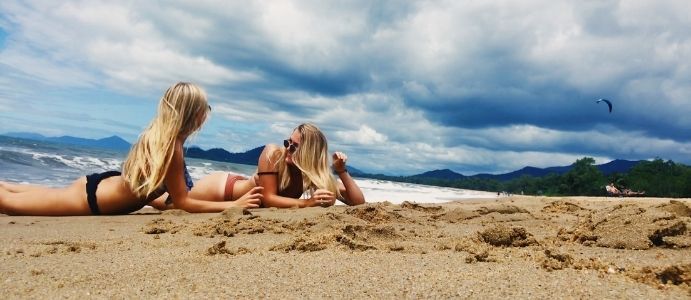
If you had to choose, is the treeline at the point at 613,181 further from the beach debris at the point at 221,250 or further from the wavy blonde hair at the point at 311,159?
the beach debris at the point at 221,250

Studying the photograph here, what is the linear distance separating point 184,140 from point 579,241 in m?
3.13

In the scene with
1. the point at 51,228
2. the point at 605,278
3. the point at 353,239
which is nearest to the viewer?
the point at 605,278

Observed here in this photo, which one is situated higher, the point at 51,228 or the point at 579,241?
the point at 579,241

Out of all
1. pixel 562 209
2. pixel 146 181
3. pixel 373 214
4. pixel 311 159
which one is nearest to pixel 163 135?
pixel 146 181

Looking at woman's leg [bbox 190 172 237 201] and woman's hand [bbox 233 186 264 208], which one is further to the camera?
woman's leg [bbox 190 172 237 201]

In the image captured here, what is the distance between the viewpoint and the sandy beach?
6.12 ft

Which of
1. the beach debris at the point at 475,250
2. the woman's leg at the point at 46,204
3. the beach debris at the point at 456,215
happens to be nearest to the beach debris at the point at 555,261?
the beach debris at the point at 475,250

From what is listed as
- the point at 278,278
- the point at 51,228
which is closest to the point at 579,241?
the point at 278,278

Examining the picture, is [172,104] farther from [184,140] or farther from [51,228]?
[51,228]

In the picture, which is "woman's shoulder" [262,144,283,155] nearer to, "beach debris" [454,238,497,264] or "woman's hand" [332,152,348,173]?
"woman's hand" [332,152,348,173]

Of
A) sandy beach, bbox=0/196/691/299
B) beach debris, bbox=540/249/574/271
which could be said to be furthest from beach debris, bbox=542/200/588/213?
beach debris, bbox=540/249/574/271

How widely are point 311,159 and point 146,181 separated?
1.62m

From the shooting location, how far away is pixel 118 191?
14.8 ft

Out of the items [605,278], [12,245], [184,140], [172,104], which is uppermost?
[172,104]
